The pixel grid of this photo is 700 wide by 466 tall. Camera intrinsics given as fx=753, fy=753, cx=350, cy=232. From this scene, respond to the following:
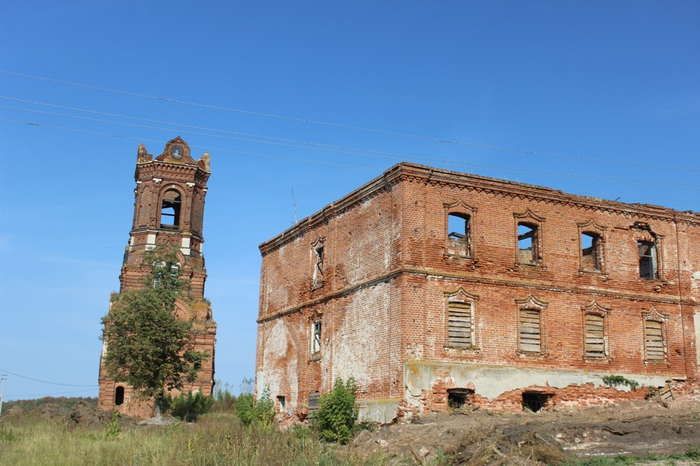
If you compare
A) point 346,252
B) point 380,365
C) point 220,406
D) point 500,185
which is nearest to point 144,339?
point 220,406

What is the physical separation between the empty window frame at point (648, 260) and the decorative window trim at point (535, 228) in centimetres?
442

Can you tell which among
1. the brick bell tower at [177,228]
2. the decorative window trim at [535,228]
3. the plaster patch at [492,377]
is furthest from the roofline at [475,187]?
the brick bell tower at [177,228]

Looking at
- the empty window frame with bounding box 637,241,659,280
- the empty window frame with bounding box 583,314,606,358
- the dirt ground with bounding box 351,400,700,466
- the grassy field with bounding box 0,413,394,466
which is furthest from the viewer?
the empty window frame with bounding box 637,241,659,280

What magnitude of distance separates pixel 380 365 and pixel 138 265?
27.3m

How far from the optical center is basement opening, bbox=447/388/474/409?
70.7ft

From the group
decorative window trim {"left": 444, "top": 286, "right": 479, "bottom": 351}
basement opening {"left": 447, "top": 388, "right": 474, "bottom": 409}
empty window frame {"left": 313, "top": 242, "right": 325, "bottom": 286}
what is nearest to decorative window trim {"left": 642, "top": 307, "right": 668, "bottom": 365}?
decorative window trim {"left": 444, "top": 286, "right": 479, "bottom": 351}

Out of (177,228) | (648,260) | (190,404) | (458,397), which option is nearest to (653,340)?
(648,260)

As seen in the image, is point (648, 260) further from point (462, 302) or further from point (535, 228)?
point (462, 302)

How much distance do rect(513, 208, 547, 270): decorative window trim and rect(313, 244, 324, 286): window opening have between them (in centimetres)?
717

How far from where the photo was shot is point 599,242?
2516cm

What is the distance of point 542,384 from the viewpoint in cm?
2289

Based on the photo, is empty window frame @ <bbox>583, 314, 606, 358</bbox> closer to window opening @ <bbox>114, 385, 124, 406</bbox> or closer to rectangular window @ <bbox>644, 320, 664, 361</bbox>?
rectangular window @ <bbox>644, 320, 664, 361</bbox>

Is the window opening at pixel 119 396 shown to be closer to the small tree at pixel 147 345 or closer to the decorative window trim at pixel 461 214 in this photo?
the small tree at pixel 147 345

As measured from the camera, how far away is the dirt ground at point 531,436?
50.5 feet
